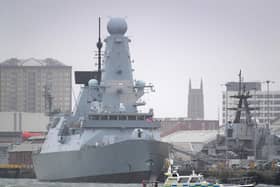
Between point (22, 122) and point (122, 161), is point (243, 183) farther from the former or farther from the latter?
point (22, 122)

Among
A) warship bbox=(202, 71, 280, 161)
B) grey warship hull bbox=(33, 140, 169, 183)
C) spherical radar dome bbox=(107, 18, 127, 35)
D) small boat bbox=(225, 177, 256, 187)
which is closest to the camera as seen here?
small boat bbox=(225, 177, 256, 187)

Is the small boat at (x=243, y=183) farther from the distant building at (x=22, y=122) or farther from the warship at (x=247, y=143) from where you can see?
the distant building at (x=22, y=122)

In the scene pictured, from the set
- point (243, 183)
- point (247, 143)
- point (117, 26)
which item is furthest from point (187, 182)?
point (247, 143)

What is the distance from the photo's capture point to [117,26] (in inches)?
3733

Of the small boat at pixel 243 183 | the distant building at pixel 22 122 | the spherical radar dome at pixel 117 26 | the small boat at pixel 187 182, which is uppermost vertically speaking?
the spherical radar dome at pixel 117 26

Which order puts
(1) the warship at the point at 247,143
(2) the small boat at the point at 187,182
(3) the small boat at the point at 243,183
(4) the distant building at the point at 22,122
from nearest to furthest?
(2) the small boat at the point at 187,182
(3) the small boat at the point at 243,183
(1) the warship at the point at 247,143
(4) the distant building at the point at 22,122

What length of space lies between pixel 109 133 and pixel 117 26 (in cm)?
1129

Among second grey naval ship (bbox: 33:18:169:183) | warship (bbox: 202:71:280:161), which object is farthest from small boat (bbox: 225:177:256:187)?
warship (bbox: 202:71:280:161)

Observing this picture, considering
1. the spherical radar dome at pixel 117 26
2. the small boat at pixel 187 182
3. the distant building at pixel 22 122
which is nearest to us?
Answer: the small boat at pixel 187 182

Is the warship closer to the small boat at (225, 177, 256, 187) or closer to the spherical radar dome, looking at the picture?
the spherical radar dome

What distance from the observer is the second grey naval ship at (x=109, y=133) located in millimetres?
86125

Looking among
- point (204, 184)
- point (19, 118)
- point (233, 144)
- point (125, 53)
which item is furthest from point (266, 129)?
point (19, 118)

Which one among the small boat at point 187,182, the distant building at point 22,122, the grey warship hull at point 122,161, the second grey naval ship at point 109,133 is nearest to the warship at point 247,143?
the second grey naval ship at point 109,133

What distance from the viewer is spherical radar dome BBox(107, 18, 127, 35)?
311 ft
